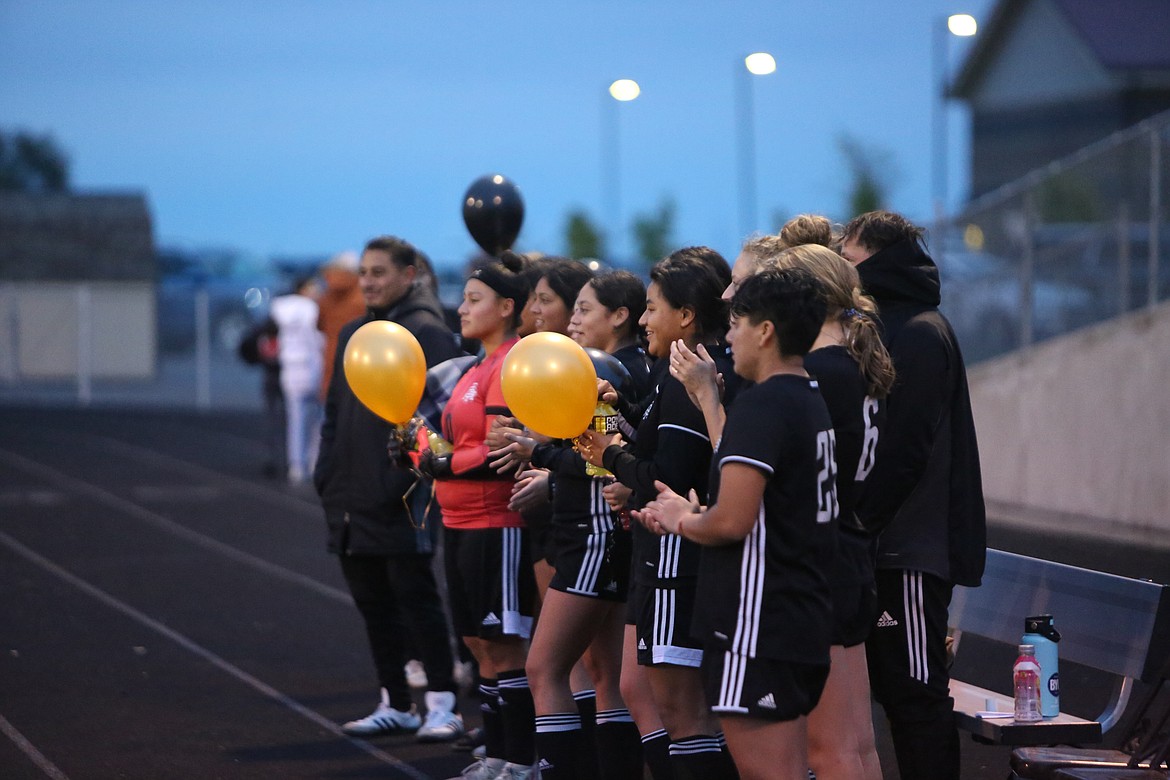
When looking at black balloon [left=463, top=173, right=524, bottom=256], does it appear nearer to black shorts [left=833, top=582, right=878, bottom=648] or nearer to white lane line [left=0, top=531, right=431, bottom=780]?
white lane line [left=0, top=531, right=431, bottom=780]

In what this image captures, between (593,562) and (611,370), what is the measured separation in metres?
0.67

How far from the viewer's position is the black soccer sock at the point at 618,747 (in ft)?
17.0

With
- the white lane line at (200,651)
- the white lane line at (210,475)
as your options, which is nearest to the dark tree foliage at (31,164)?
the white lane line at (210,475)

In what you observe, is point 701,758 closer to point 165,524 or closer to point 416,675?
point 416,675

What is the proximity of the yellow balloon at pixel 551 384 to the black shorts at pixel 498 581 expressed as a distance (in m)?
0.99

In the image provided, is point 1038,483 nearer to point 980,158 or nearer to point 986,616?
point 986,616

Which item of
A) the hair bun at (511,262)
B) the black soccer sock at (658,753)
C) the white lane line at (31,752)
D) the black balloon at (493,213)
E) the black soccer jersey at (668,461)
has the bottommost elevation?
the white lane line at (31,752)

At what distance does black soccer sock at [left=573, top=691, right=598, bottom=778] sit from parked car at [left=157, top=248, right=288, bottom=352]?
2738 cm

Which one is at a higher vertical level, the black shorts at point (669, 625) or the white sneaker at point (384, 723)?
the black shorts at point (669, 625)

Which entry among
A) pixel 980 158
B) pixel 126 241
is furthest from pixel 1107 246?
pixel 980 158

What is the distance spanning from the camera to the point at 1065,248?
552 inches

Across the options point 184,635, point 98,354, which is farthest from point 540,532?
point 98,354

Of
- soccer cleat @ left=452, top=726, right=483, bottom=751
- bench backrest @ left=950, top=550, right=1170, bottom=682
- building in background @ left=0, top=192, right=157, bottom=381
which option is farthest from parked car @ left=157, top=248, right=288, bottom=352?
bench backrest @ left=950, top=550, right=1170, bottom=682

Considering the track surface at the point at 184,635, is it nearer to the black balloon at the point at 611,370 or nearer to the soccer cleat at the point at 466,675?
the soccer cleat at the point at 466,675
